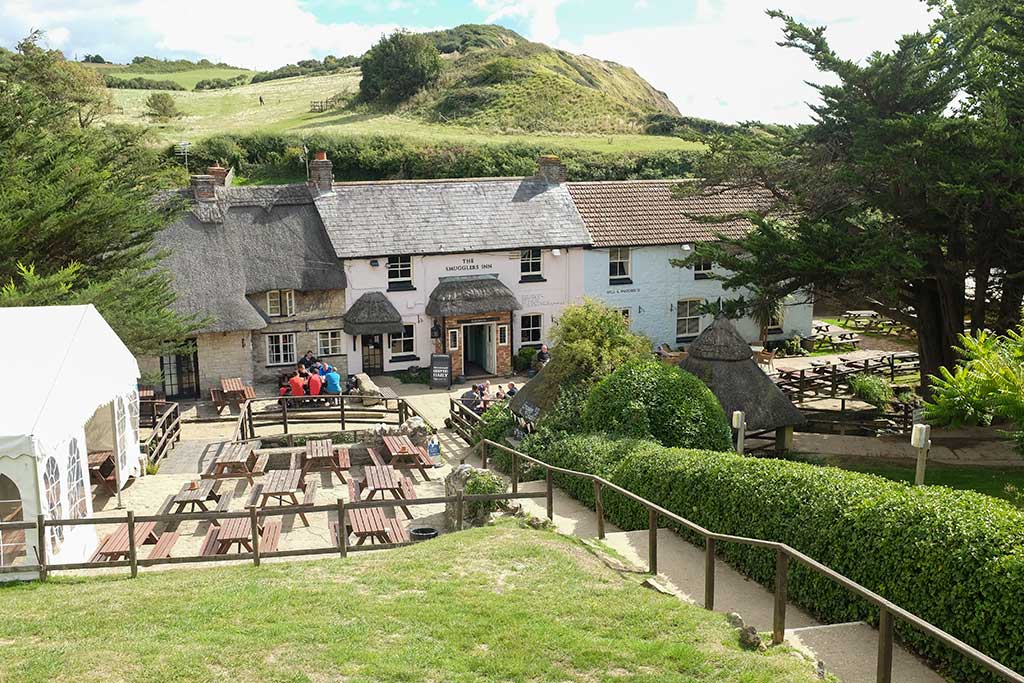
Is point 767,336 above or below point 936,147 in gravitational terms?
below

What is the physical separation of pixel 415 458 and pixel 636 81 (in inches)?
3872

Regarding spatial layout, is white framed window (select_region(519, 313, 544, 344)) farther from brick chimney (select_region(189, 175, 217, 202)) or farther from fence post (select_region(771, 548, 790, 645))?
fence post (select_region(771, 548, 790, 645))

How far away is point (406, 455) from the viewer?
20891 millimetres

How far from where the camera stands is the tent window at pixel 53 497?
43.3ft

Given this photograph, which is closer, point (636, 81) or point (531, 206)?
point (531, 206)

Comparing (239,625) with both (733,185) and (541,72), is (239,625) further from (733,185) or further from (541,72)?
(541,72)

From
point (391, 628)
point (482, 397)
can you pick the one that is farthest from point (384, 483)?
point (482, 397)

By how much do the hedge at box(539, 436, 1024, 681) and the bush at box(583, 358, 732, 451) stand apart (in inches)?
153

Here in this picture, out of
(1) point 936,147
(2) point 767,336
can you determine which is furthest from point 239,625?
(2) point 767,336

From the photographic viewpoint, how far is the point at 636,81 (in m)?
112

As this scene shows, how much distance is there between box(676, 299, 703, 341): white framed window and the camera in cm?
3566

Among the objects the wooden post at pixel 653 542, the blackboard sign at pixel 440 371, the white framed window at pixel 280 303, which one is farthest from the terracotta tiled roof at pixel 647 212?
the wooden post at pixel 653 542

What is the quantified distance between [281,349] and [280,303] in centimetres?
151

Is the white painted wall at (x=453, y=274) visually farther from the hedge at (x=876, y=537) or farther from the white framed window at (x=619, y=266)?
the hedge at (x=876, y=537)
